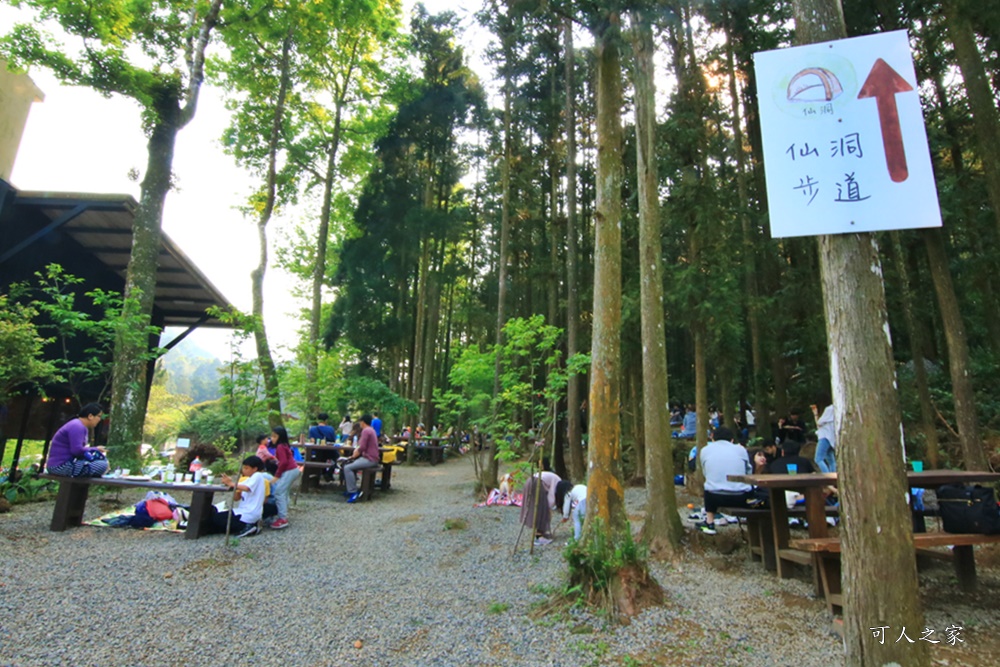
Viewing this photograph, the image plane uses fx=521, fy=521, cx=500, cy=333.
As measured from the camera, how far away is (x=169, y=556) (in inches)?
207

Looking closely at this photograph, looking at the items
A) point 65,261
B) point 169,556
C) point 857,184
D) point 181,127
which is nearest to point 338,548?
point 169,556

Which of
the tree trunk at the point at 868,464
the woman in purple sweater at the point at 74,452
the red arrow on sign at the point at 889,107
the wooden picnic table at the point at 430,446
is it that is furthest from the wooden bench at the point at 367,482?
the red arrow on sign at the point at 889,107

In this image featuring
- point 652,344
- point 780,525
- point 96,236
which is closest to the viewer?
point 780,525

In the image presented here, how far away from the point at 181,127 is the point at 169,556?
25.9 ft

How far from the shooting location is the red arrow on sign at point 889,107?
2.55 metres

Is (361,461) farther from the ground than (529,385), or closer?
closer

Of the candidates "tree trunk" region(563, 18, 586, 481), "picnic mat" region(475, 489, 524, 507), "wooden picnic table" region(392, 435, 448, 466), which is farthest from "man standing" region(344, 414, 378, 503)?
"wooden picnic table" region(392, 435, 448, 466)

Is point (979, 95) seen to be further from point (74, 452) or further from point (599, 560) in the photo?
point (74, 452)

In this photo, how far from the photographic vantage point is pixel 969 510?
3.97 m

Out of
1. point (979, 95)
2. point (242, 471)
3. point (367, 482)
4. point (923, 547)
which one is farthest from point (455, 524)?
point (979, 95)

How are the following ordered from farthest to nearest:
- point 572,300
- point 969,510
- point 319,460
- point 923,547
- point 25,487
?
point 319,460
point 572,300
point 25,487
point 923,547
point 969,510

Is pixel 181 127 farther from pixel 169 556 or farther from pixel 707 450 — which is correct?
pixel 707 450

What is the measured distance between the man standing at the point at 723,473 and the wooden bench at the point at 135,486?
18.0 feet

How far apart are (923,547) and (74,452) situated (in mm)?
8577
